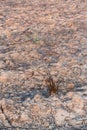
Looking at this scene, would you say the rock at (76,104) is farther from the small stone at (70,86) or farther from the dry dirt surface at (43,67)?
the small stone at (70,86)

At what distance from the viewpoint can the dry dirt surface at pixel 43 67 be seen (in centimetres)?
225

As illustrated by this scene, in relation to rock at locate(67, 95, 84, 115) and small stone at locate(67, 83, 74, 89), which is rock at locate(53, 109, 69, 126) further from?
small stone at locate(67, 83, 74, 89)

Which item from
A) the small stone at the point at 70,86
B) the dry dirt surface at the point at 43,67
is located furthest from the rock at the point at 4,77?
the small stone at the point at 70,86

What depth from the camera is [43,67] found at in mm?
2877

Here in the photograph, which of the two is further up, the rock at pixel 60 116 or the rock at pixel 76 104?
the rock at pixel 76 104

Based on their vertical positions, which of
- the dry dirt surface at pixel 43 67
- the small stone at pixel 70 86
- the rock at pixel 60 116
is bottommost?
the rock at pixel 60 116

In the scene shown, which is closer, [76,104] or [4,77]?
[76,104]

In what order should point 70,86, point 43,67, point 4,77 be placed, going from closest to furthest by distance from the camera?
point 70,86 < point 4,77 < point 43,67

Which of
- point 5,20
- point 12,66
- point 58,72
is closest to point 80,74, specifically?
point 58,72

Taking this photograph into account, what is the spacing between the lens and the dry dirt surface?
2.25 metres

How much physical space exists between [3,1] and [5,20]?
921 mm

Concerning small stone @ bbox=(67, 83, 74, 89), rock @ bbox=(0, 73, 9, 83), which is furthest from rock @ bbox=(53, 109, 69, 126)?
rock @ bbox=(0, 73, 9, 83)

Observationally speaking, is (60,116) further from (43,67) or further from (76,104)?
(43,67)

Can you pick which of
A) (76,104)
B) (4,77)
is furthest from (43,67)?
(76,104)
